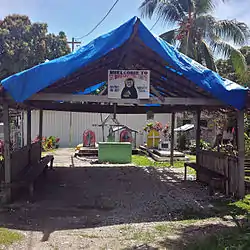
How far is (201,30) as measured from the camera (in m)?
18.5

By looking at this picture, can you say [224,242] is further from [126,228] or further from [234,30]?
[234,30]

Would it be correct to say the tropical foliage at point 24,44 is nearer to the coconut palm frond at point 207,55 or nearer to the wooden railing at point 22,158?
the coconut palm frond at point 207,55

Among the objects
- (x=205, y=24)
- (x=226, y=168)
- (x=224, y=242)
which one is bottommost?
(x=224, y=242)

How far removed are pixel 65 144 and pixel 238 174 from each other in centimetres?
1761

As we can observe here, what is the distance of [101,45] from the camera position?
23.4ft

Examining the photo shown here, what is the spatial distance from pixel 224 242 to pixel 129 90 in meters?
4.04

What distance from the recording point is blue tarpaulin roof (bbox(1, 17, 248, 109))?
278 inches

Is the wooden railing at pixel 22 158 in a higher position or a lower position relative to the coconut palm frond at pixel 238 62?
lower

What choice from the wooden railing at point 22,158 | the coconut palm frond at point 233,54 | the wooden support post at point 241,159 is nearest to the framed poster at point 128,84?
the wooden support post at point 241,159

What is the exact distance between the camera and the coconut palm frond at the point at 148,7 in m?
18.8

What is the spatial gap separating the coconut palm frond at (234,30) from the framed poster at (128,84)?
11.9m

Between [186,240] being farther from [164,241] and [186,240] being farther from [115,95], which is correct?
[115,95]

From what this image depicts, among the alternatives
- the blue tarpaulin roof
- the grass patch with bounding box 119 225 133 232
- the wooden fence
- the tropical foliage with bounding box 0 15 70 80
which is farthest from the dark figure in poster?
the tropical foliage with bounding box 0 15 70 80

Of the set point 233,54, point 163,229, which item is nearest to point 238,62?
point 233,54
